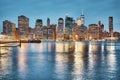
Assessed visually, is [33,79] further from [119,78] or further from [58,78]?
[119,78]

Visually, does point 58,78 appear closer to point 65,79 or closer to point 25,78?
point 65,79

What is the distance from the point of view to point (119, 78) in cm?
2936

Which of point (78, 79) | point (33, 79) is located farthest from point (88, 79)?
point (33, 79)

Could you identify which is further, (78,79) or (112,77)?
(112,77)

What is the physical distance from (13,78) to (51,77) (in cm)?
417

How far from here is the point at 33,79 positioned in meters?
28.8

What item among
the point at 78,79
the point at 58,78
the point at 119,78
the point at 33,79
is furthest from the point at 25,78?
the point at 119,78

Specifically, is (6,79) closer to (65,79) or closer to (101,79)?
(65,79)

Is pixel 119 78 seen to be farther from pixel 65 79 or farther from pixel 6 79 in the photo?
pixel 6 79

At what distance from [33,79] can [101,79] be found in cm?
723

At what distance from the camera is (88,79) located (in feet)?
94.2

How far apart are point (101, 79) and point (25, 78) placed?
8.21 m

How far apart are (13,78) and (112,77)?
1093cm

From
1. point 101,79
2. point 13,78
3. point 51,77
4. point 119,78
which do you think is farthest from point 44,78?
point 119,78
